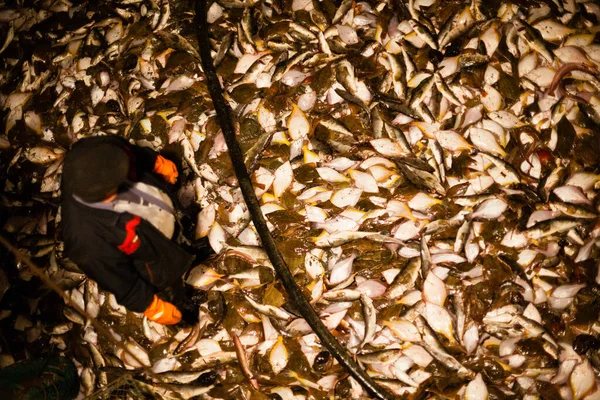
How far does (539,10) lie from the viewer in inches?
99.2

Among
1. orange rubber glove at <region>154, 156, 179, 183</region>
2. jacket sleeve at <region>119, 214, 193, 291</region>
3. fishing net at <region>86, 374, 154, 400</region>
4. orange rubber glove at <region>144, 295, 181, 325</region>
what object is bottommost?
fishing net at <region>86, 374, 154, 400</region>

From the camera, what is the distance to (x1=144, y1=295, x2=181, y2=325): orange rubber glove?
200 cm

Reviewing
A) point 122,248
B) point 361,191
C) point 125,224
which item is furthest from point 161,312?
point 361,191

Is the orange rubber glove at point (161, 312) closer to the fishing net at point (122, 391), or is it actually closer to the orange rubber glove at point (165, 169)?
the fishing net at point (122, 391)

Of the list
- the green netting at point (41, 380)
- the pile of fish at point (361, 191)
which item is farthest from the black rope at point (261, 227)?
the green netting at point (41, 380)

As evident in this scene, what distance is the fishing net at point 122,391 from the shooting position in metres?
2.21

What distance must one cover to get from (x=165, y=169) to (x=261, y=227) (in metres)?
0.66

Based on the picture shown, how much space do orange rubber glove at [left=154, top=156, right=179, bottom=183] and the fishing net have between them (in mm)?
1154

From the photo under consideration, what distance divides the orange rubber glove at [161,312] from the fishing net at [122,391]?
446mm

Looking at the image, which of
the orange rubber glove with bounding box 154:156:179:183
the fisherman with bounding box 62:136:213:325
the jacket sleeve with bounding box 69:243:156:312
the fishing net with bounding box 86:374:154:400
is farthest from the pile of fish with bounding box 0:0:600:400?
the jacket sleeve with bounding box 69:243:156:312

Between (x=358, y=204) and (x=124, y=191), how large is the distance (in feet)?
4.30

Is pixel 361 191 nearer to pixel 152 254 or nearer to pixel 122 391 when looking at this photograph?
pixel 152 254

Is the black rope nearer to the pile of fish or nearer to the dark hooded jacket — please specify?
the pile of fish

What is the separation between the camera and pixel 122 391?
7.72ft
